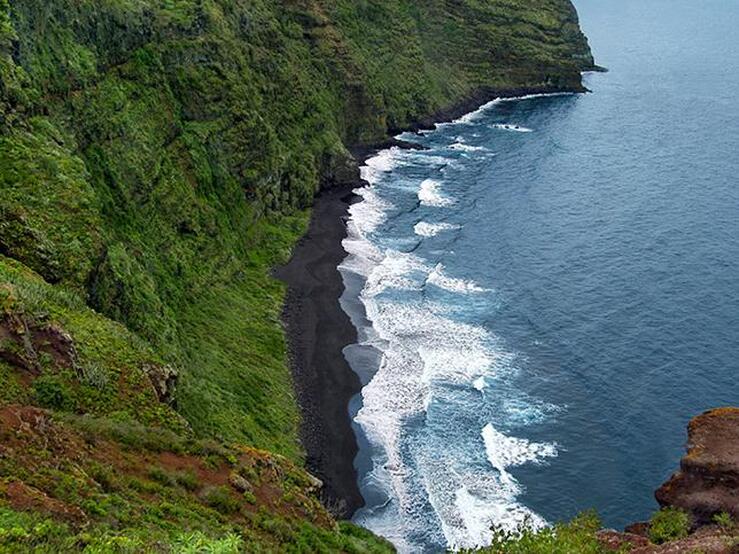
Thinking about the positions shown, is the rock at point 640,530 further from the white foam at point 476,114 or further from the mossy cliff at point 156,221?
the white foam at point 476,114

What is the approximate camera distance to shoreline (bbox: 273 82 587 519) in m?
55.4

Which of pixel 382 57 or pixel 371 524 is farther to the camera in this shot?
pixel 382 57

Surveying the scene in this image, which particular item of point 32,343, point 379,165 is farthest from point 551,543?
point 379,165

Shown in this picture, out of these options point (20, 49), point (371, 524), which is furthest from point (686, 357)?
point (20, 49)

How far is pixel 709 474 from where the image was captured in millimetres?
34875

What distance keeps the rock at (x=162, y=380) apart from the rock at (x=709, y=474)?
26.8m

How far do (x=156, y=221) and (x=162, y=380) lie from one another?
97.2ft

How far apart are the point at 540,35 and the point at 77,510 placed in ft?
640

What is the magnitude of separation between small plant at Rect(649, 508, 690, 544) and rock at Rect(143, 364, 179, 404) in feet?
85.4

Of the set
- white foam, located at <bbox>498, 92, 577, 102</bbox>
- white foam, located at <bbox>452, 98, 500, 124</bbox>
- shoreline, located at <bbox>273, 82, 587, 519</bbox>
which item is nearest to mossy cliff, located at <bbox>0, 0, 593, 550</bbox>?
shoreline, located at <bbox>273, 82, 587, 519</bbox>

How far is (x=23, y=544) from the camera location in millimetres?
19906

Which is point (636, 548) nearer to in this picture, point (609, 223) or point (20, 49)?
point (20, 49)

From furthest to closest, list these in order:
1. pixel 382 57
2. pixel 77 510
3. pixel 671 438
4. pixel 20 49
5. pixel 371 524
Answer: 1. pixel 382 57
2. pixel 671 438
3. pixel 20 49
4. pixel 371 524
5. pixel 77 510

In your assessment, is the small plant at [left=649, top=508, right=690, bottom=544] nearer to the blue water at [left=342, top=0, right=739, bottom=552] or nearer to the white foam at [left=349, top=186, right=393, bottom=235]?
the blue water at [left=342, top=0, right=739, bottom=552]
